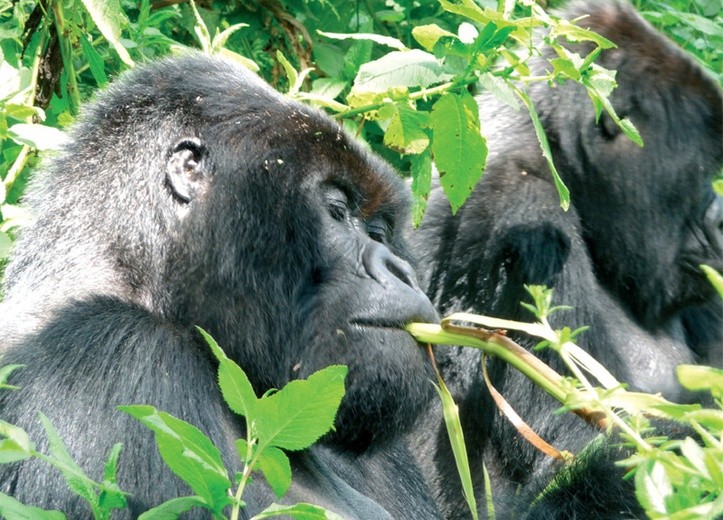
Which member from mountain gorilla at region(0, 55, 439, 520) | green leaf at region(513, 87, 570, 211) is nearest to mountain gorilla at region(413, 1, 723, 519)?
green leaf at region(513, 87, 570, 211)

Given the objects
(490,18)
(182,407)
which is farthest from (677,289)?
(182,407)

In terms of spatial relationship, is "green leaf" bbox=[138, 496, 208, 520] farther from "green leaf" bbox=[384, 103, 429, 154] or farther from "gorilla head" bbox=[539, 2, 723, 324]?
"gorilla head" bbox=[539, 2, 723, 324]

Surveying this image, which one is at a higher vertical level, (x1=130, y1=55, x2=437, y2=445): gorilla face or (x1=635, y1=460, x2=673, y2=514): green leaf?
(x1=635, y1=460, x2=673, y2=514): green leaf

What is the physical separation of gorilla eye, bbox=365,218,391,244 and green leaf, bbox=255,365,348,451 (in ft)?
3.65

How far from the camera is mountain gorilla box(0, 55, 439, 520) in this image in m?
2.45

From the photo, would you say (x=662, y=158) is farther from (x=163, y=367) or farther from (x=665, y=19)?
(x=163, y=367)

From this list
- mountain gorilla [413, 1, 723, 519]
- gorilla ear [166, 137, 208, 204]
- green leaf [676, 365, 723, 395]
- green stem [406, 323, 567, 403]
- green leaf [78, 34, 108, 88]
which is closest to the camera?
green leaf [676, 365, 723, 395]

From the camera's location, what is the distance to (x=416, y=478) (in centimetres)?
322

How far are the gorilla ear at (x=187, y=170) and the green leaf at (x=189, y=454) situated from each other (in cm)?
97

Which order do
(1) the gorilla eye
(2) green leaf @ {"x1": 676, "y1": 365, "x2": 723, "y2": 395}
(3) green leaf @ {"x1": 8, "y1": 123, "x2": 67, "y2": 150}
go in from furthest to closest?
(3) green leaf @ {"x1": 8, "y1": 123, "x2": 67, "y2": 150} < (1) the gorilla eye < (2) green leaf @ {"x1": 676, "y1": 365, "x2": 723, "y2": 395}

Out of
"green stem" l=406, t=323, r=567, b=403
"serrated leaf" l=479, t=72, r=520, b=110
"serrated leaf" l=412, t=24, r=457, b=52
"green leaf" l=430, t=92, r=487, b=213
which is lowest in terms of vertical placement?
"green stem" l=406, t=323, r=567, b=403

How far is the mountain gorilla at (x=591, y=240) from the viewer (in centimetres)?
405

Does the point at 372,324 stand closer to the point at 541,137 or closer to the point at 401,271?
the point at 401,271

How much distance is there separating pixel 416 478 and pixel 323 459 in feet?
1.30
